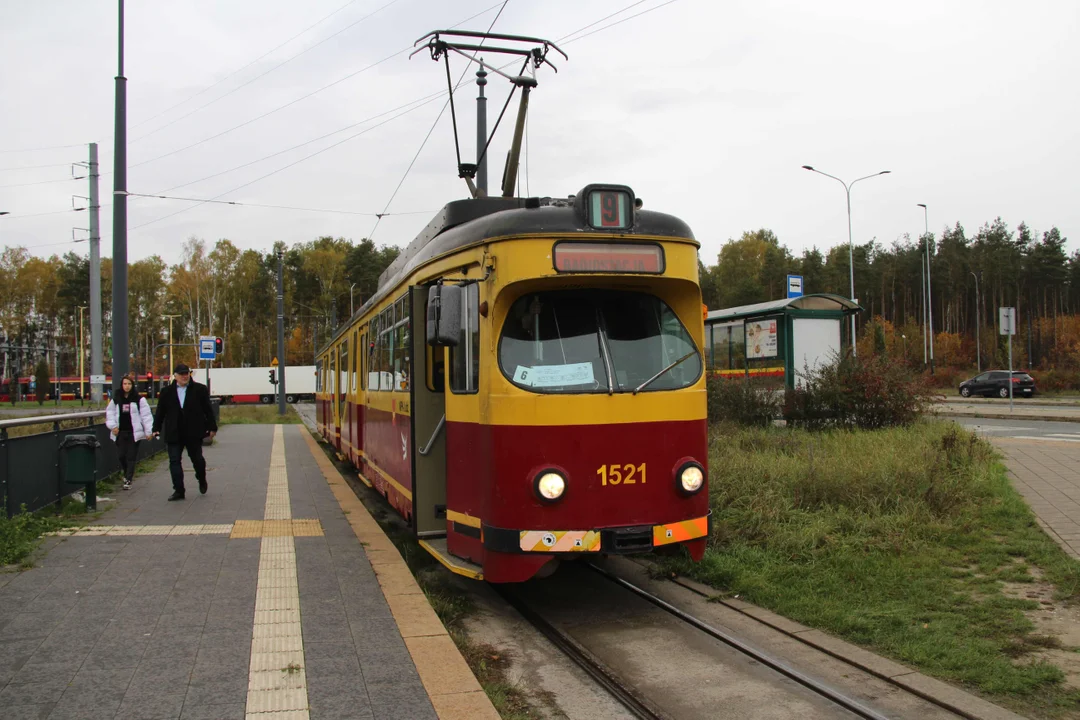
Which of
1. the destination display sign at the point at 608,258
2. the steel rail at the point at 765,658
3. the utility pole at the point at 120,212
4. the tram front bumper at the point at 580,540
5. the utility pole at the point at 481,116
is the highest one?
the utility pole at the point at 481,116

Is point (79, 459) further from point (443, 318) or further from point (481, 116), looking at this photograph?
point (481, 116)

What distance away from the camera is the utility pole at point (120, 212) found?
13.9 metres

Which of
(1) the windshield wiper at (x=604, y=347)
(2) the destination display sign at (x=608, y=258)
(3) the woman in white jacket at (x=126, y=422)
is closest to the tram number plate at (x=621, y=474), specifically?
(1) the windshield wiper at (x=604, y=347)

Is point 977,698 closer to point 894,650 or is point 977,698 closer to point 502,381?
point 894,650

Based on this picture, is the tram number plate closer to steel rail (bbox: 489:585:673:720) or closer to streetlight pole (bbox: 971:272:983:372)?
steel rail (bbox: 489:585:673:720)

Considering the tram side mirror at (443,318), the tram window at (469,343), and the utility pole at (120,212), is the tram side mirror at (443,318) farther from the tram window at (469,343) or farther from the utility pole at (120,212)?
the utility pole at (120,212)

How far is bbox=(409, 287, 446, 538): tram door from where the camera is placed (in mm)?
7316

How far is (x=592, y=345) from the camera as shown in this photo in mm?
6199

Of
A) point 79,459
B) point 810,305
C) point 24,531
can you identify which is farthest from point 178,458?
point 810,305

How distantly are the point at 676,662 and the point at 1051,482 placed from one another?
6.94m

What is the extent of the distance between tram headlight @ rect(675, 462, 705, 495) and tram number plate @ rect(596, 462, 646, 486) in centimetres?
28

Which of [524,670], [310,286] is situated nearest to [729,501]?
[524,670]

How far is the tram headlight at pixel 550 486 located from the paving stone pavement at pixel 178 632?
1.25m

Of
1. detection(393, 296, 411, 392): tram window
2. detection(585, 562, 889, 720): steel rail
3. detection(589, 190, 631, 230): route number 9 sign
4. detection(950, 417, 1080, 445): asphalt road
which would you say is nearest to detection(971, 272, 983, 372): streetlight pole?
detection(950, 417, 1080, 445): asphalt road
